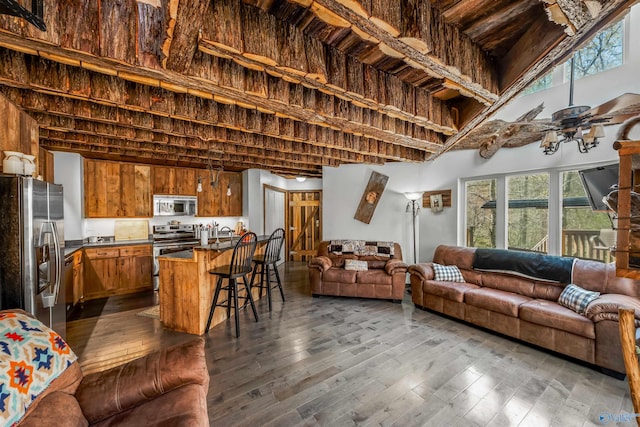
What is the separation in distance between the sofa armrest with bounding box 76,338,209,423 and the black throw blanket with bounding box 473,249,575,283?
3.69 metres

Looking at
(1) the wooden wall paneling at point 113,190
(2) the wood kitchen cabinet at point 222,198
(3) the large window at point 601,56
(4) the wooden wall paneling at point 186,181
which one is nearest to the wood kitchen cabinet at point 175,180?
(4) the wooden wall paneling at point 186,181

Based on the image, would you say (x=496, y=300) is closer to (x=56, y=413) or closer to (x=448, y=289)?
(x=448, y=289)

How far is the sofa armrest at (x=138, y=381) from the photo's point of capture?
47.8 inches

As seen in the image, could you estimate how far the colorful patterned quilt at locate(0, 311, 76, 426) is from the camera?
958 millimetres

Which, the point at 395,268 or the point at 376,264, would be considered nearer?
the point at 395,268

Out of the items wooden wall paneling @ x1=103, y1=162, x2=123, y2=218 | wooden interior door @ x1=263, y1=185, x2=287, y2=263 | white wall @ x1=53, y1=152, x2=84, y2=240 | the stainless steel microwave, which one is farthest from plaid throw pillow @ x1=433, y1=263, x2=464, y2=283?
white wall @ x1=53, y1=152, x2=84, y2=240

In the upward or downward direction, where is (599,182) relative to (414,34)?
downward

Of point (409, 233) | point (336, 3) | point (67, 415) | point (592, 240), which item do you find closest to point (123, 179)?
point (67, 415)

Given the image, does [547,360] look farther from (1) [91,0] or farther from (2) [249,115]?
(1) [91,0]

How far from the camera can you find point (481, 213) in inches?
162

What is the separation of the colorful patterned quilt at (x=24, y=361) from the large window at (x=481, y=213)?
4.83 metres

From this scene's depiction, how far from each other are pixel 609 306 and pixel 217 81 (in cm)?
376

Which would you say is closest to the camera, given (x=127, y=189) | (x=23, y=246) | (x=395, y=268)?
(x=23, y=246)

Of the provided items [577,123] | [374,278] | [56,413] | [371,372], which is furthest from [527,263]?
[56,413]
